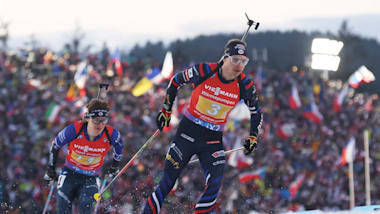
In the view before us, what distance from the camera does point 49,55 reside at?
71.3 feet

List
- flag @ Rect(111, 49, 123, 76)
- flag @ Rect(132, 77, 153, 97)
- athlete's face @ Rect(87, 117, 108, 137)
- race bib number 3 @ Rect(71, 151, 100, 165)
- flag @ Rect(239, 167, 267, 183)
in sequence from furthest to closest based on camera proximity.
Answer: flag @ Rect(111, 49, 123, 76), flag @ Rect(132, 77, 153, 97), flag @ Rect(239, 167, 267, 183), race bib number 3 @ Rect(71, 151, 100, 165), athlete's face @ Rect(87, 117, 108, 137)

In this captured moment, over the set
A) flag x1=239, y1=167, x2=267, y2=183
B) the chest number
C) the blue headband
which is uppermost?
the blue headband

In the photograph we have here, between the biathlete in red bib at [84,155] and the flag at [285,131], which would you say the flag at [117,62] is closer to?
the flag at [285,131]

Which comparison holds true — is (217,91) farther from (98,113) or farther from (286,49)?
(286,49)

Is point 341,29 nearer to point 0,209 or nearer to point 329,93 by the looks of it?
point 329,93

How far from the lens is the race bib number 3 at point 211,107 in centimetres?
588

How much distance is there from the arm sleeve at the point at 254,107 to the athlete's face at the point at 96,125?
1.87 metres

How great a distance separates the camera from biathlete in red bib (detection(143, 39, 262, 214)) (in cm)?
579

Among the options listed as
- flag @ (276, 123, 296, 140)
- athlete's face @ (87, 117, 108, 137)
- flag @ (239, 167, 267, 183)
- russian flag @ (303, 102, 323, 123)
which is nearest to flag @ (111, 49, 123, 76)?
flag @ (276, 123, 296, 140)

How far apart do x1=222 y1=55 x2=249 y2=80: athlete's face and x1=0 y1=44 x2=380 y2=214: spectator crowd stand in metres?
3.04

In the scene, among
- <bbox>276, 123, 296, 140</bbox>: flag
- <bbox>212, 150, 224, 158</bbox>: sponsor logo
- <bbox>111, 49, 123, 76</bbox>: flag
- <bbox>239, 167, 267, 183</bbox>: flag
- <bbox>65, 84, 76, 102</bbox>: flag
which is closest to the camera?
<bbox>212, 150, 224, 158</bbox>: sponsor logo

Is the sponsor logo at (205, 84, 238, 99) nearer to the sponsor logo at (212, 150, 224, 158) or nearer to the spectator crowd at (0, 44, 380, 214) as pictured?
the sponsor logo at (212, 150, 224, 158)

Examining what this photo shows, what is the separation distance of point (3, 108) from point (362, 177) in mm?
13426

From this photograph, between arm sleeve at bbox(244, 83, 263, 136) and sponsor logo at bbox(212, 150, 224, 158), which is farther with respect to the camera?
arm sleeve at bbox(244, 83, 263, 136)
